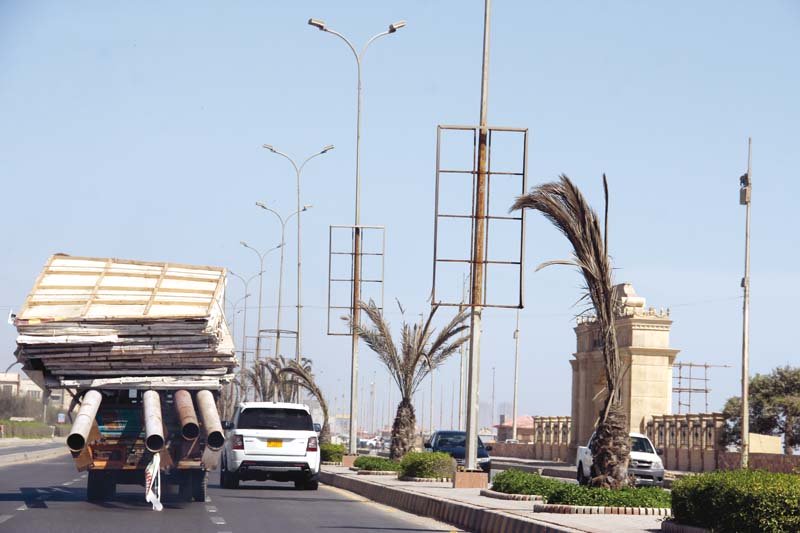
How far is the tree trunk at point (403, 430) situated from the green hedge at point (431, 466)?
24.9 feet

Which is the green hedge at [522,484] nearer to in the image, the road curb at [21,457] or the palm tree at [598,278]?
the palm tree at [598,278]

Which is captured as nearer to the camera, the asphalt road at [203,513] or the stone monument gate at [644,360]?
the asphalt road at [203,513]

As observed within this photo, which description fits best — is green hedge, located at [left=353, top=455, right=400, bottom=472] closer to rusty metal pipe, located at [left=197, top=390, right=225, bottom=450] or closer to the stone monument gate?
rusty metal pipe, located at [left=197, top=390, right=225, bottom=450]

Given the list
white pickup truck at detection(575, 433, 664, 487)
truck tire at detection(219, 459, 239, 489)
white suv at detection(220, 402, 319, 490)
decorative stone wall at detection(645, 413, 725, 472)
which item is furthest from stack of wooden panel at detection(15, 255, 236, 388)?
decorative stone wall at detection(645, 413, 725, 472)

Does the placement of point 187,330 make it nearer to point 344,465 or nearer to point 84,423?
point 84,423

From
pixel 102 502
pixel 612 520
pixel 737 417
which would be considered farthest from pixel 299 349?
pixel 612 520

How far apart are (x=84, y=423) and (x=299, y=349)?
1584 inches

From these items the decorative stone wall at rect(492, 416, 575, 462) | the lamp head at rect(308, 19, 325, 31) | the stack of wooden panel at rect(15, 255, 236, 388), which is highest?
the lamp head at rect(308, 19, 325, 31)

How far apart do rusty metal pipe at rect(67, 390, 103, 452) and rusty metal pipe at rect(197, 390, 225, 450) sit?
5.04 feet

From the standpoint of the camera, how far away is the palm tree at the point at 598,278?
21047mm

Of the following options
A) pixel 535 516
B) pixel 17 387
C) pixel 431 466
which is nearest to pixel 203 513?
pixel 535 516

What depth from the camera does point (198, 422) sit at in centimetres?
2062

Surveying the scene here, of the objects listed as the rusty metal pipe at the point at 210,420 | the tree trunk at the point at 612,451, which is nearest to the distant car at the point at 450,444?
the tree trunk at the point at 612,451

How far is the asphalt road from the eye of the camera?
17.7 metres
